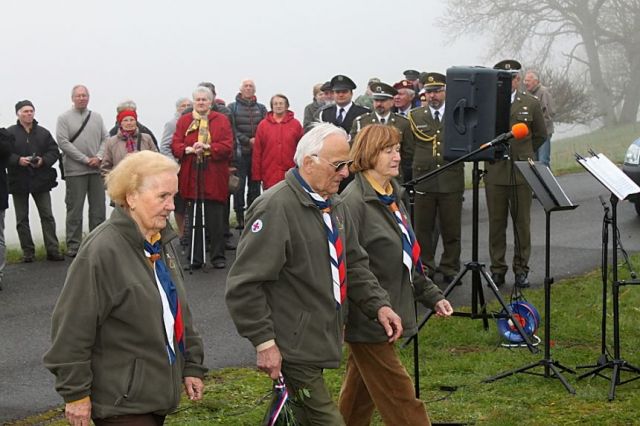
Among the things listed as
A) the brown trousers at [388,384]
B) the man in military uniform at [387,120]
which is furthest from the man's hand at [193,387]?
the man in military uniform at [387,120]

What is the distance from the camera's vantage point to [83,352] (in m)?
4.64

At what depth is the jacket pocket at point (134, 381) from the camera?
186 inches

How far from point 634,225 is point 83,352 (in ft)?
42.8

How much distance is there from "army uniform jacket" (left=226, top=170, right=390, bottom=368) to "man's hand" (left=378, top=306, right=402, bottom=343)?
0.94 ft

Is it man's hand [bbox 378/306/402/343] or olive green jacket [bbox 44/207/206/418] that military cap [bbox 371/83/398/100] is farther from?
olive green jacket [bbox 44/207/206/418]

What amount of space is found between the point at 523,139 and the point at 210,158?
11.8 ft

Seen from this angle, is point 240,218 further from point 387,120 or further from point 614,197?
point 614,197

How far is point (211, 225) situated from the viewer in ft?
44.3

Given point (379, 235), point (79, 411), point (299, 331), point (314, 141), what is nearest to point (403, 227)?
point (379, 235)

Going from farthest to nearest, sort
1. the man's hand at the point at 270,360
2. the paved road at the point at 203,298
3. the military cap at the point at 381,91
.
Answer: the military cap at the point at 381,91
the paved road at the point at 203,298
the man's hand at the point at 270,360

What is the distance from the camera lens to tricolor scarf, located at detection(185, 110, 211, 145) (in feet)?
43.6

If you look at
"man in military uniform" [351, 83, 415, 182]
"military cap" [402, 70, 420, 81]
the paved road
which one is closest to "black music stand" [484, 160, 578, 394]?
the paved road

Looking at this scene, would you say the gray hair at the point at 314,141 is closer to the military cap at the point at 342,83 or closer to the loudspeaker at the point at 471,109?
the loudspeaker at the point at 471,109

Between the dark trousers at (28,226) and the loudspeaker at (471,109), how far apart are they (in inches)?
230
